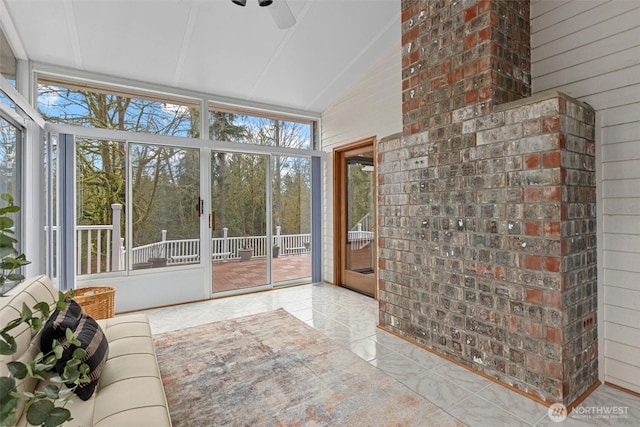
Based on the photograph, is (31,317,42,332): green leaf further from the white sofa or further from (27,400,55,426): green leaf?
the white sofa

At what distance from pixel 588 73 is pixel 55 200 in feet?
16.6

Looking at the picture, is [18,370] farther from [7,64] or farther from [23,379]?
[7,64]

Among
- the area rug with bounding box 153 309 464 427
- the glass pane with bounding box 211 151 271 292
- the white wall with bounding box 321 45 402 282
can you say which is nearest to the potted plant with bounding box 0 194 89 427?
the area rug with bounding box 153 309 464 427

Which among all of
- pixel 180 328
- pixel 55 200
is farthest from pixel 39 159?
pixel 180 328

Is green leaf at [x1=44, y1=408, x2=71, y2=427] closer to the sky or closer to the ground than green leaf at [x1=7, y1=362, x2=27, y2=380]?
closer to the ground

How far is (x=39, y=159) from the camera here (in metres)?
3.39

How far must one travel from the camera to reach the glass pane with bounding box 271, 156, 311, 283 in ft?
17.0

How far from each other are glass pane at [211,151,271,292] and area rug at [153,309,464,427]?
1.53 m

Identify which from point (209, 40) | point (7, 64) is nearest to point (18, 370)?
point (209, 40)

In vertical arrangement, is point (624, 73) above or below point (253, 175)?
above

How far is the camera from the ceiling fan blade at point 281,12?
2.29 meters

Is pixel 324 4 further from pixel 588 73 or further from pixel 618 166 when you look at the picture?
pixel 618 166

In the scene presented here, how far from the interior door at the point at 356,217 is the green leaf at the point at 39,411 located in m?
4.08

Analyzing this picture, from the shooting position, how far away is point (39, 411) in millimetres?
697
